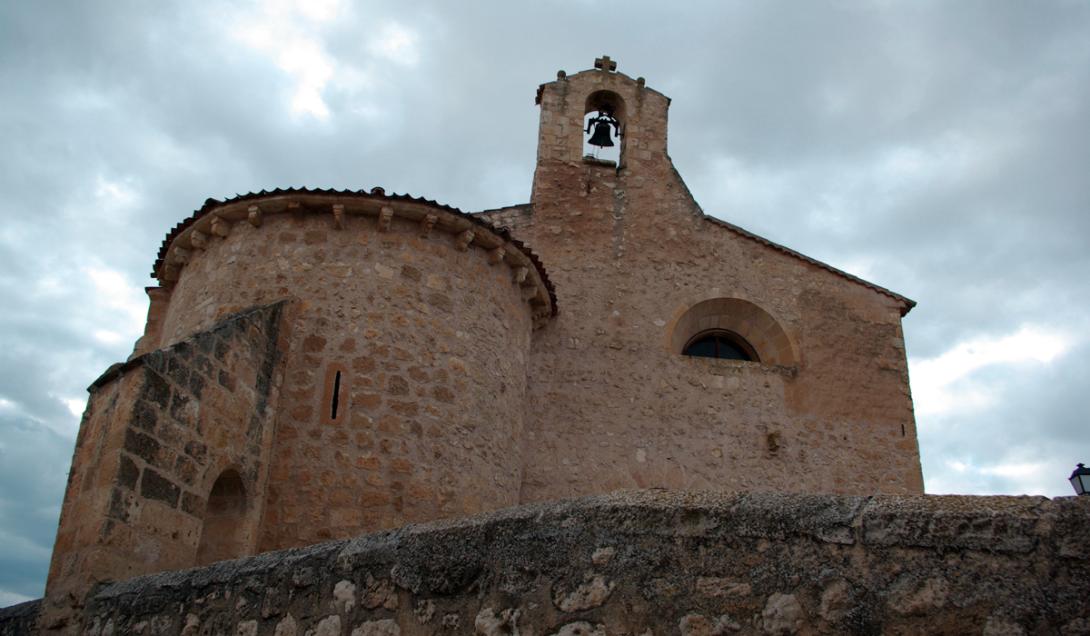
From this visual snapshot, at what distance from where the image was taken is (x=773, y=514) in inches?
113

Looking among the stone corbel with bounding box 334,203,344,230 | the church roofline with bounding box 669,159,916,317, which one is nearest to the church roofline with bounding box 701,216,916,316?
the church roofline with bounding box 669,159,916,317

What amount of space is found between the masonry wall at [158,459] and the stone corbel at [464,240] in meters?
2.38

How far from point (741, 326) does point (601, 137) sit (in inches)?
146

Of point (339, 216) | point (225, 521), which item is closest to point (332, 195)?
point (339, 216)

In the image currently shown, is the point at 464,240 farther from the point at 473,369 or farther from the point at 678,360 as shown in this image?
the point at 678,360

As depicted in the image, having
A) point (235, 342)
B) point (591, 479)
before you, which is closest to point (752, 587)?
point (235, 342)

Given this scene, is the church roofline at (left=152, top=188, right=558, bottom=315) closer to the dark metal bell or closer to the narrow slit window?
the narrow slit window

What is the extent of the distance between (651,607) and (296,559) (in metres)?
1.69

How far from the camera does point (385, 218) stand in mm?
8578

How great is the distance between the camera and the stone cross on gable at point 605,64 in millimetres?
14008

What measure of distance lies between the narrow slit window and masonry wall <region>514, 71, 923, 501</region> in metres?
2.99

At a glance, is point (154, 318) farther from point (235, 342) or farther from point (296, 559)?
point (296, 559)

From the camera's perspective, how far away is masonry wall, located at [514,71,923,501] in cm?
1059

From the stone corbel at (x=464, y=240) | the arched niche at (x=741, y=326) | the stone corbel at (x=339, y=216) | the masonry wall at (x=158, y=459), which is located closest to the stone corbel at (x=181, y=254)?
the stone corbel at (x=339, y=216)
